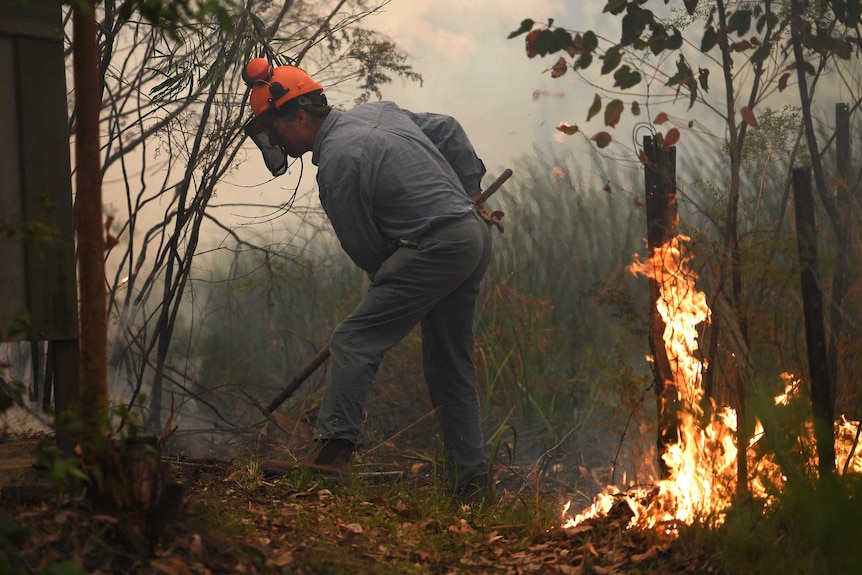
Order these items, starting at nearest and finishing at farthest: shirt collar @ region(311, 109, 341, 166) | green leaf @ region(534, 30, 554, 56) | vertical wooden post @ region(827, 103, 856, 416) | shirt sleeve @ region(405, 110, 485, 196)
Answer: green leaf @ region(534, 30, 554, 56), vertical wooden post @ region(827, 103, 856, 416), shirt collar @ region(311, 109, 341, 166), shirt sleeve @ region(405, 110, 485, 196)

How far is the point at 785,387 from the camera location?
2893 mm

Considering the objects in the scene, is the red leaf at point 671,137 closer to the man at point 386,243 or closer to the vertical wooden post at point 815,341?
the vertical wooden post at point 815,341

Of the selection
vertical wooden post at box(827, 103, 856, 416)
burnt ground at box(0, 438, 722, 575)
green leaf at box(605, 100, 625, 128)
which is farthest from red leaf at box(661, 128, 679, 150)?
burnt ground at box(0, 438, 722, 575)

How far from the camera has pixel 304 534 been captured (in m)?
2.96

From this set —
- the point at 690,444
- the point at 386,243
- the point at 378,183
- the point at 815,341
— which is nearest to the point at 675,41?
the point at 815,341

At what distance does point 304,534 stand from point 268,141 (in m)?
1.90

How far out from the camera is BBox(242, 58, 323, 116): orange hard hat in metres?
3.95

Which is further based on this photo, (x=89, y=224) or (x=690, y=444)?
(x=690, y=444)

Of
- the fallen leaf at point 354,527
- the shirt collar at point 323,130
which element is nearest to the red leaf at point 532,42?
the shirt collar at point 323,130

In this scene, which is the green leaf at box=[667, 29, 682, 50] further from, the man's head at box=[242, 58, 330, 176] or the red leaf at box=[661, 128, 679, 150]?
the man's head at box=[242, 58, 330, 176]

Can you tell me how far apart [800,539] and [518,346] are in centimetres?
276

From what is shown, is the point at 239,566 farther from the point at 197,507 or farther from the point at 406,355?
the point at 406,355

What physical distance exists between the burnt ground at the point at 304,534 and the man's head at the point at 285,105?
140cm

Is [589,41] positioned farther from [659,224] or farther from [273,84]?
[273,84]
